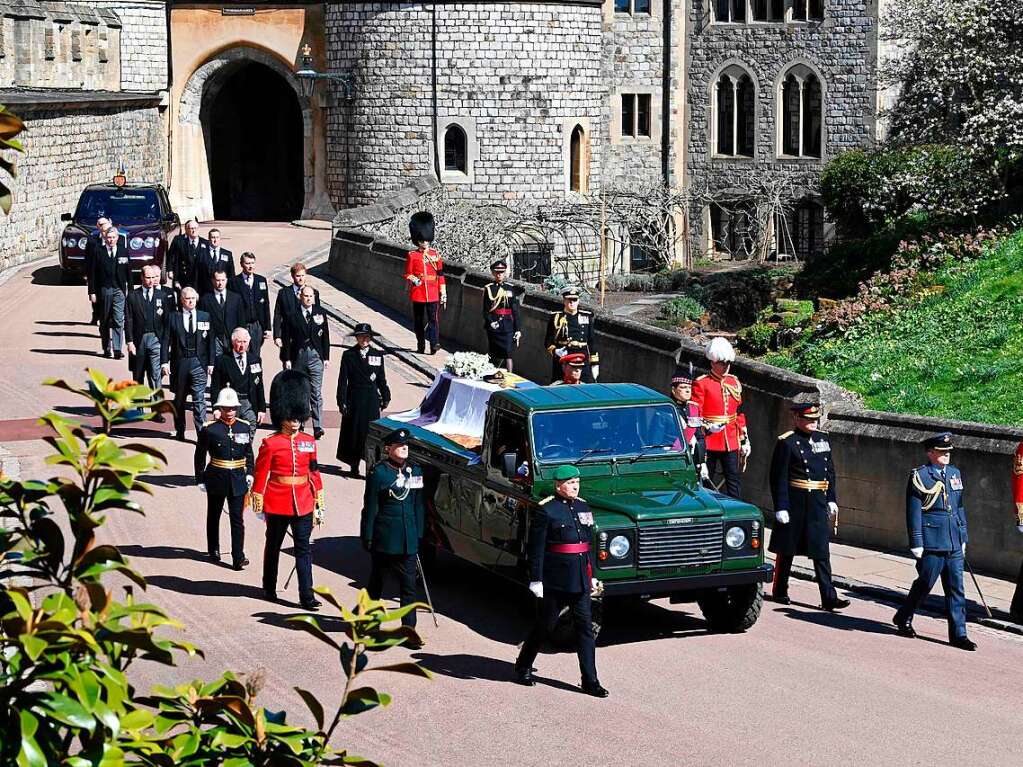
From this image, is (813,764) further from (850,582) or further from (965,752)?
(850,582)

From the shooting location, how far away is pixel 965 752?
1018cm

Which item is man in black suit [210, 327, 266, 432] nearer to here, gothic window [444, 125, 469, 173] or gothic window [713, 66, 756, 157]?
gothic window [444, 125, 469, 173]

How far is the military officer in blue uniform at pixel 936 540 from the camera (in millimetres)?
12781

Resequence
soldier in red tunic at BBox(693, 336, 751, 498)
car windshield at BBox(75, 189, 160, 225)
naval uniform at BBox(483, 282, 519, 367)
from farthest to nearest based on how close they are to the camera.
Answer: car windshield at BBox(75, 189, 160, 225) < naval uniform at BBox(483, 282, 519, 367) < soldier in red tunic at BBox(693, 336, 751, 498)

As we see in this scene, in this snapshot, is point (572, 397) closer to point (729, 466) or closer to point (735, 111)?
point (729, 466)

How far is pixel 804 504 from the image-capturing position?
13977 mm

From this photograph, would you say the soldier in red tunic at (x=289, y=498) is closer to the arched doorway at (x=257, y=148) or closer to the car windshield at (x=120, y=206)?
the car windshield at (x=120, y=206)

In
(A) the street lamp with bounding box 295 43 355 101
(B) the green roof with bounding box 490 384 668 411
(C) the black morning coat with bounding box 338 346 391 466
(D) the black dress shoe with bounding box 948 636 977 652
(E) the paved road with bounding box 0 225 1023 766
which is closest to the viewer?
(E) the paved road with bounding box 0 225 1023 766

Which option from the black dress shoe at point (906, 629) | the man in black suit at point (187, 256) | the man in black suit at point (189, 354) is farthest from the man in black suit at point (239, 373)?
the black dress shoe at point (906, 629)

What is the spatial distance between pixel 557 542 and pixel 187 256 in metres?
16.0

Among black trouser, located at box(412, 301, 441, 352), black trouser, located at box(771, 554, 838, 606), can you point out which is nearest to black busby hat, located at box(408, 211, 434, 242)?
black trouser, located at box(412, 301, 441, 352)

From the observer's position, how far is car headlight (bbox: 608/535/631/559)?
12.1 metres

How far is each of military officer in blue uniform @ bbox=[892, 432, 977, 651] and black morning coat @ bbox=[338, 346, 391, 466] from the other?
6.87m

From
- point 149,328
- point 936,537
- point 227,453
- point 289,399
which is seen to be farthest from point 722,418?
point 149,328
